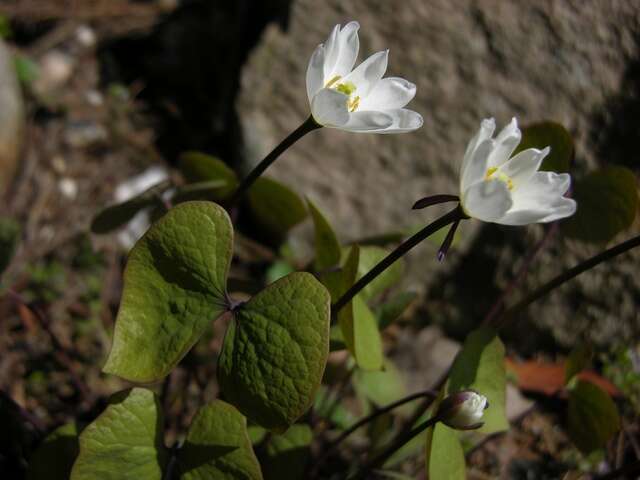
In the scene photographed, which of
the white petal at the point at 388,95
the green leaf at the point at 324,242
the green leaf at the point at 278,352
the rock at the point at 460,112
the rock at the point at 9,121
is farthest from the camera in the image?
the rock at the point at 9,121

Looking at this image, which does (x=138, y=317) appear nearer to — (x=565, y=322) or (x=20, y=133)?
(x=565, y=322)

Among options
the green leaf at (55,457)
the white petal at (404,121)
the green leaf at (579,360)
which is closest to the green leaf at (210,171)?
the white petal at (404,121)

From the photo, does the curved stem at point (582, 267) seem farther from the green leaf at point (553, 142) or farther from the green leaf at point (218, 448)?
the green leaf at point (218, 448)

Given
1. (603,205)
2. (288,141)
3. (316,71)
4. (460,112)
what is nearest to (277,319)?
(288,141)

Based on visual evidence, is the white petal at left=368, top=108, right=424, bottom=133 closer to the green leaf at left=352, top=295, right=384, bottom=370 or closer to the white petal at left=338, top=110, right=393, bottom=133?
the white petal at left=338, top=110, right=393, bottom=133

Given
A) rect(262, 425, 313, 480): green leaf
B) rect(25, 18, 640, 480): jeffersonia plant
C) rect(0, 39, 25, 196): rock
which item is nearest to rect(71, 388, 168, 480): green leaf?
rect(25, 18, 640, 480): jeffersonia plant

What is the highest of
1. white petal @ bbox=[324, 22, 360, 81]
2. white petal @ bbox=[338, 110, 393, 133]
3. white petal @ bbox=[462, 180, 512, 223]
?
white petal @ bbox=[324, 22, 360, 81]
